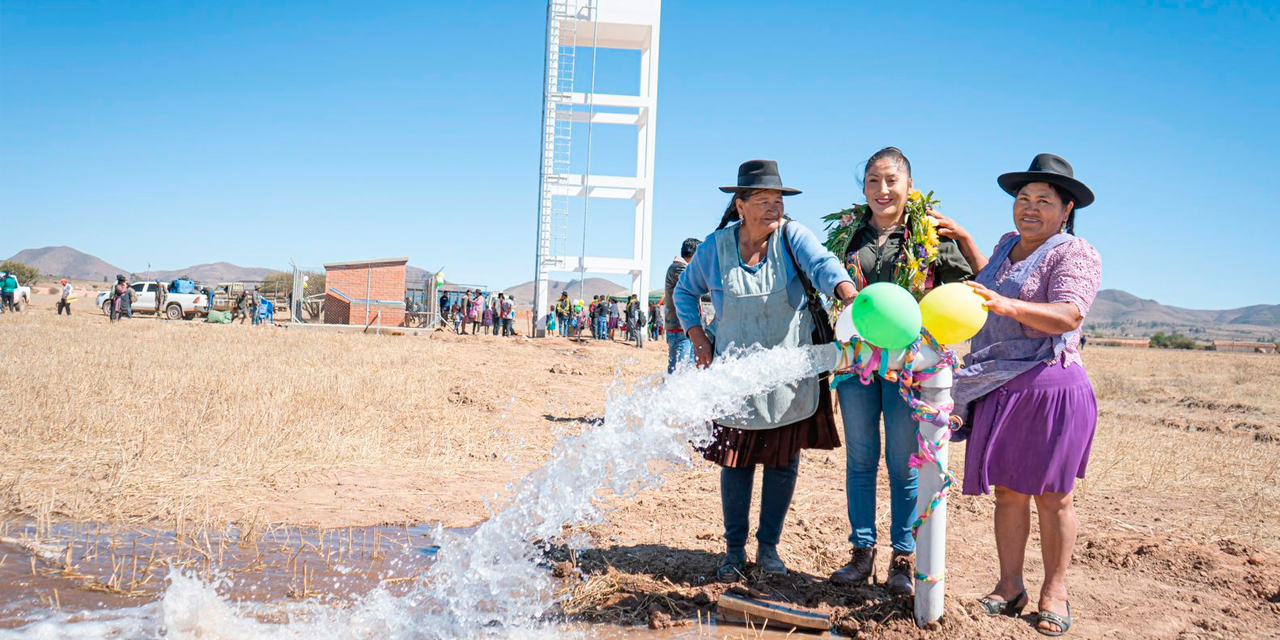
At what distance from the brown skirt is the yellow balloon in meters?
0.84

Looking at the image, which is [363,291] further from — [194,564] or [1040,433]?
[1040,433]

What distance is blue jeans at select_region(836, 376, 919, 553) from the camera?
3.78 metres

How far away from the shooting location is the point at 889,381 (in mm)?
3721

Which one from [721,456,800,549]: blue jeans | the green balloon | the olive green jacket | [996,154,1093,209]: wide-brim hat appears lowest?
[721,456,800,549]: blue jeans

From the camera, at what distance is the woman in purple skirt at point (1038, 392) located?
11.1ft

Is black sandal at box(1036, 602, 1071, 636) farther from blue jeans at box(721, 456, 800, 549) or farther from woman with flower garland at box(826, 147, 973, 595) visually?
blue jeans at box(721, 456, 800, 549)

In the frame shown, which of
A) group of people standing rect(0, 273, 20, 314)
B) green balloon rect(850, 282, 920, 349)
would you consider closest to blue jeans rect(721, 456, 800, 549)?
green balloon rect(850, 282, 920, 349)

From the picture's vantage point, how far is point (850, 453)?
3928 millimetres

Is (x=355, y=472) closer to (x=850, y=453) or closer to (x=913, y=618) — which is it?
(x=850, y=453)

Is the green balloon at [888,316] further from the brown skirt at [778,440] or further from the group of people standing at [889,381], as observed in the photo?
the brown skirt at [778,440]

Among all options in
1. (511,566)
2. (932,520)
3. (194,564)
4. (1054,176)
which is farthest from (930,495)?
(194,564)

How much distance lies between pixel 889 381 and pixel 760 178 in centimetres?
108

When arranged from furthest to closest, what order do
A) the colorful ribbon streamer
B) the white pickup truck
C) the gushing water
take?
the white pickup truck, the gushing water, the colorful ribbon streamer

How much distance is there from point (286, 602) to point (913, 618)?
8.80 feet
